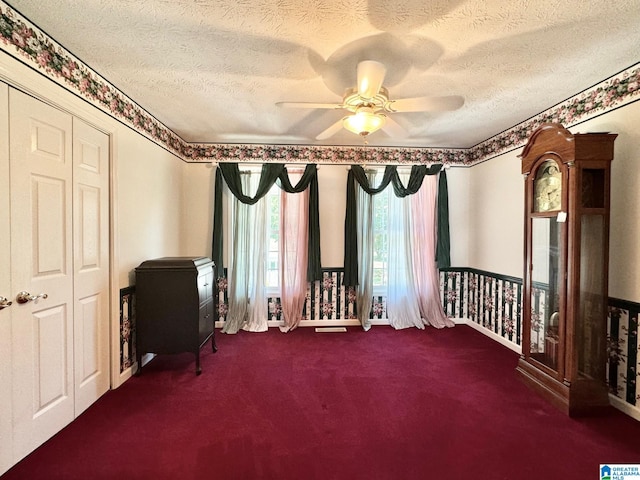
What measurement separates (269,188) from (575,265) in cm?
320

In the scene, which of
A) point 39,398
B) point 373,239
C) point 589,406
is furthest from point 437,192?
point 39,398

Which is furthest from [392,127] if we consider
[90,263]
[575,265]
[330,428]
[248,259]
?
[90,263]

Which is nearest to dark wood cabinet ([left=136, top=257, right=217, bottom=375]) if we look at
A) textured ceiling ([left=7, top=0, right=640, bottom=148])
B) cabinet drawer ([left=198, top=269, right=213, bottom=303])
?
cabinet drawer ([left=198, top=269, right=213, bottom=303])

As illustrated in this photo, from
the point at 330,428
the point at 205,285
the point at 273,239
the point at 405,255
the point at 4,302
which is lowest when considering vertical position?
the point at 330,428

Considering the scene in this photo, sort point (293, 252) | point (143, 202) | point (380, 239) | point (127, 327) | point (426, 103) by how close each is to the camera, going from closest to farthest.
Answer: point (426, 103) < point (127, 327) < point (143, 202) < point (293, 252) < point (380, 239)

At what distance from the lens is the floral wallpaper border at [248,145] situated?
1641mm

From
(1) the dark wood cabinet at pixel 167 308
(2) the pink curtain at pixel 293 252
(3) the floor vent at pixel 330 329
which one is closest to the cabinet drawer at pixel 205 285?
(1) the dark wood cabinet at pixel 167 308

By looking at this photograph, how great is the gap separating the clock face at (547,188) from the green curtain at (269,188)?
2382mm

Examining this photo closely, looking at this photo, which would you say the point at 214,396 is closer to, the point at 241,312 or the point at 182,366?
the point at 182,366

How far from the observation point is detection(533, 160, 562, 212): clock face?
7.32 feet

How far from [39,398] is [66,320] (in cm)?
48

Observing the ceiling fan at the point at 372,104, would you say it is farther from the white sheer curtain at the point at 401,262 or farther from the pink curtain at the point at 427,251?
the pink curtain at the point at 427,251

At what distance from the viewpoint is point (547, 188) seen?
234cm

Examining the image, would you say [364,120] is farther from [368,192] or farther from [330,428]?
[330,428]
